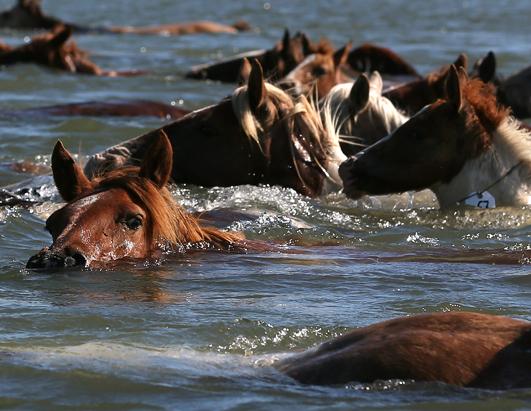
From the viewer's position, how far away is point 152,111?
13250 mm

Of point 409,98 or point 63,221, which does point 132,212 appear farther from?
point 409,98

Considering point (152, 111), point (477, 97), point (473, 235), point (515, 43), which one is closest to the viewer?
point (473, 235)

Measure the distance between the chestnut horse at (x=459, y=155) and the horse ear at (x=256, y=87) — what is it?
66 centimetres

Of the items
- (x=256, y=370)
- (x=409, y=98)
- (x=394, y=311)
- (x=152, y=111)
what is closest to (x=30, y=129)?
(x=152, y=111)

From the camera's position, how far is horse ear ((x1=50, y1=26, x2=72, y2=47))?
56.6 feet

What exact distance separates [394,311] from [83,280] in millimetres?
1304

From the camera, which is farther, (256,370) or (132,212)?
(132,212)

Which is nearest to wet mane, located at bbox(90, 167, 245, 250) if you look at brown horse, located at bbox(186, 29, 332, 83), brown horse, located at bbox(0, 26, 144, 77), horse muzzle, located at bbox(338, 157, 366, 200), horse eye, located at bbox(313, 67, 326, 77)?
horse muzzle, located at bbox(338, 157, 366, 200)

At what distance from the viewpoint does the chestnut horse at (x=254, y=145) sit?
8750 millimetres

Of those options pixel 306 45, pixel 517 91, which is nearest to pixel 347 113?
pixel 517 91

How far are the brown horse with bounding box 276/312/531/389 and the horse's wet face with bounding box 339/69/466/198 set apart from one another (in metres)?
4.25

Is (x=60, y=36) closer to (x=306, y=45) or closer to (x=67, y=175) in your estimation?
(x=306, y=45)

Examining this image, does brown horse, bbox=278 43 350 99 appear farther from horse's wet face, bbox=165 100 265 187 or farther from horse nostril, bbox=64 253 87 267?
horse nostril, bbox=64 253 87 267

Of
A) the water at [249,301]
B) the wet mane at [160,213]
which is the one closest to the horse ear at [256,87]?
the water at [249,301]
